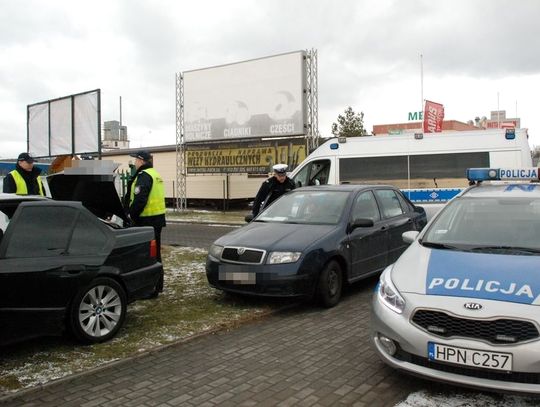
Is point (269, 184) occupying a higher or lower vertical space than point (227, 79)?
lower

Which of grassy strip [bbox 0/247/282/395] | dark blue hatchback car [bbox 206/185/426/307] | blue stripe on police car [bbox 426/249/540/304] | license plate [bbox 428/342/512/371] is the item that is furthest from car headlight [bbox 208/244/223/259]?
license plate [bbox 428/342/512/371]

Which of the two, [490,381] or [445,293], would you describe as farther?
[445,293]

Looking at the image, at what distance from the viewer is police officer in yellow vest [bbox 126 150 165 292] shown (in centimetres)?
666

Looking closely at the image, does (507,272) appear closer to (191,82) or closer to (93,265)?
(93,265)

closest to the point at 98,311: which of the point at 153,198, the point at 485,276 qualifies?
the point at 153,198

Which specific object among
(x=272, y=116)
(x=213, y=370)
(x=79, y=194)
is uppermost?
(x=272, y=116)

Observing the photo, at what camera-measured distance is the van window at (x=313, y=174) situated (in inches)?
506

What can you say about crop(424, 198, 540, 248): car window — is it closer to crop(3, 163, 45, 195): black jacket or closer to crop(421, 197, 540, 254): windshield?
crop(421, 197, 540, 254): windshield

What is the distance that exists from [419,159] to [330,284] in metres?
6.53

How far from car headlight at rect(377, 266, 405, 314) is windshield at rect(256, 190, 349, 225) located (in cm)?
246

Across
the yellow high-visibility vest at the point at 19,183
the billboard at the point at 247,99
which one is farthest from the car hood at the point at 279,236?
the billboard at the point at 247,99

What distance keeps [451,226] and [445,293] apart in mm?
1406

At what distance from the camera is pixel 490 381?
334 cm

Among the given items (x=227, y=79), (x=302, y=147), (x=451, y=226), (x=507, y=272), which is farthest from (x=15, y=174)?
(x=227, y=79)
